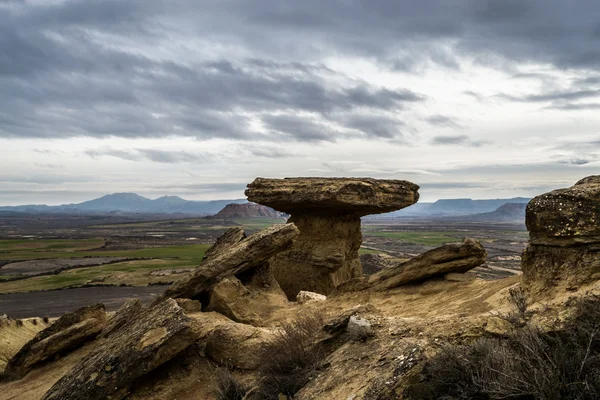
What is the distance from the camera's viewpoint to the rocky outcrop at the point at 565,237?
338 inches

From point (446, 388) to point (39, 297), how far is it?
63.9 metres

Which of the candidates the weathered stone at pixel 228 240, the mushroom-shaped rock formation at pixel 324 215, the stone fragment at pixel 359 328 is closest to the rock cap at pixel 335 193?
the mushroom-shaped rock formation at pixel 324 215

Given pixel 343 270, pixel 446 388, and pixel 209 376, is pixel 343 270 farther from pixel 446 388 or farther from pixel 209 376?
pixel 446 388

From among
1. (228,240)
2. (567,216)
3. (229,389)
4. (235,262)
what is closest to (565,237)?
(567,216)

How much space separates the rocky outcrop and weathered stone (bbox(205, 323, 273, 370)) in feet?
23.4

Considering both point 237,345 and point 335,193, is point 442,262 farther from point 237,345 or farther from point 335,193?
point 237,345

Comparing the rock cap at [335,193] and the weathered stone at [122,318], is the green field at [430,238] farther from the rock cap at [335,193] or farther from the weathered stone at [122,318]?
the weathered stone at [122,318]

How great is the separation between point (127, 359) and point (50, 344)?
23.3 feet

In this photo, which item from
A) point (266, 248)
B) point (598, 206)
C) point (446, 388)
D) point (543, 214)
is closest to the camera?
point (446, 388)

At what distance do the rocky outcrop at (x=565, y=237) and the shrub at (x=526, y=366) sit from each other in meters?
1.87

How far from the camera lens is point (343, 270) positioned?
23266 mm

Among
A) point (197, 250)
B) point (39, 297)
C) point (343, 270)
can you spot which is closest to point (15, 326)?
point (343, 270)

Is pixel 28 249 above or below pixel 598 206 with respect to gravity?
below

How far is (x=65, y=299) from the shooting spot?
5422 cm
